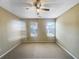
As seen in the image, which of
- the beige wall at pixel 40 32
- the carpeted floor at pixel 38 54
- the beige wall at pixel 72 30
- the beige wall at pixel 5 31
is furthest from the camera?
the beige wall at pixel 40 32

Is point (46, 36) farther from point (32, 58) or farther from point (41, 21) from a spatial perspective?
point (32, 58)

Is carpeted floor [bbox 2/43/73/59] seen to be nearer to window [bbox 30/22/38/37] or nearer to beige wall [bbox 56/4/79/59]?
beige wall [bbox 56/4/79/59]

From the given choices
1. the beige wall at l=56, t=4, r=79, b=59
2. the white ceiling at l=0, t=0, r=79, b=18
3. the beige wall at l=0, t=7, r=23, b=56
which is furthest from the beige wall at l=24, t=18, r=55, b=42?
the white ceiling at l=0, t=0, r=79, b=18

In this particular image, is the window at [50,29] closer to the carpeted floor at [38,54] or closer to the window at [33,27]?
the window at [33,27]

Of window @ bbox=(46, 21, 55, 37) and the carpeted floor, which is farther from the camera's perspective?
window @ bbox=(46, 21, 55, 37)

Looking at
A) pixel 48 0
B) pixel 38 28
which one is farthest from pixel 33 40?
pixel 48 0

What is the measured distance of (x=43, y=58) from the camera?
477 cm

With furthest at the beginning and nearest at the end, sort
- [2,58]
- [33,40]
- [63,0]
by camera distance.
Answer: [33,40] → [2,58] → [63,0]

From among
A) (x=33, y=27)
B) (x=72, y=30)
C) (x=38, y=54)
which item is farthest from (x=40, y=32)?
(x=72, y=30)

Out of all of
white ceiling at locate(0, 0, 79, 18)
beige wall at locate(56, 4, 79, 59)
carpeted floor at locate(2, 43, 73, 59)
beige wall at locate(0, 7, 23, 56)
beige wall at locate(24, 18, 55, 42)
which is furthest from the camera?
beige wall at locate(24, 18, 55, 42)

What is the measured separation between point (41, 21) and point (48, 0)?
6.29 meters

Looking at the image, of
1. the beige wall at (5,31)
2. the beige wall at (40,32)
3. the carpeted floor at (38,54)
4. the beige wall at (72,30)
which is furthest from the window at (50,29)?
the beige wall at (5,31)

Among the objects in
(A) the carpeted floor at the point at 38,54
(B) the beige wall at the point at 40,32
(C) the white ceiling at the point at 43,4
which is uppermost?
(C) the white ceiling at the point at 43,4

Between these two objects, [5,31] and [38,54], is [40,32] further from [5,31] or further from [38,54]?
[5,31]
